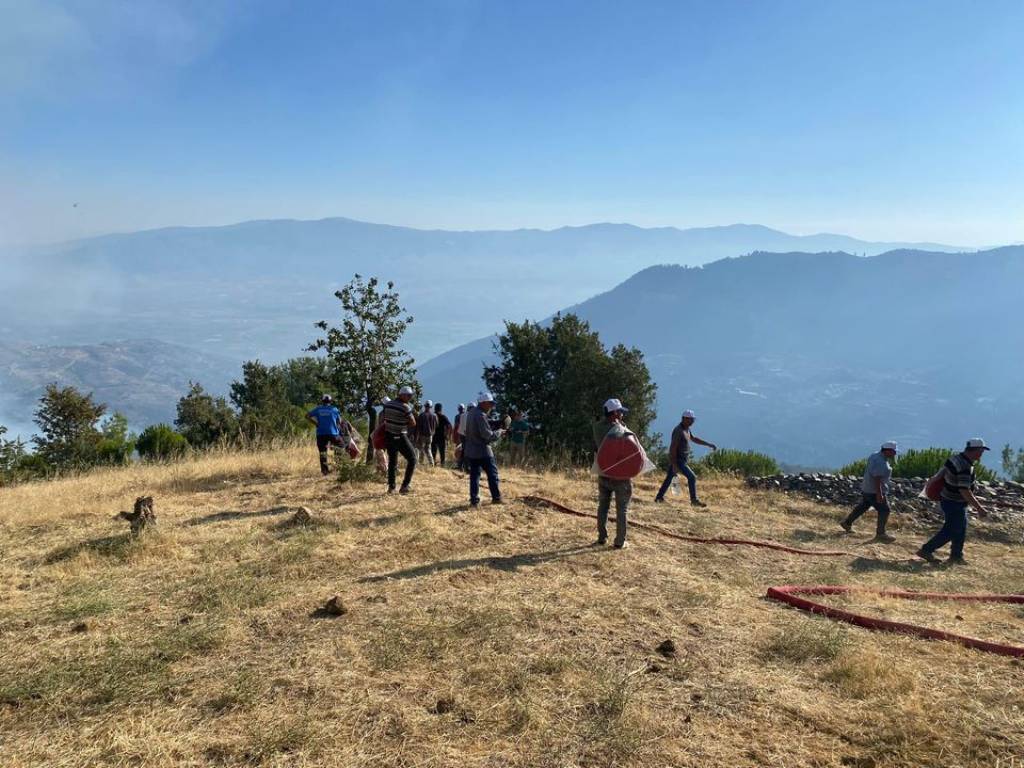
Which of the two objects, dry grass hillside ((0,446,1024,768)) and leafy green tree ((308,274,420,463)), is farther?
leafy green tree ((308,274,420,463))

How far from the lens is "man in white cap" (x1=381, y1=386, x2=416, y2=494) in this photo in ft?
35.1

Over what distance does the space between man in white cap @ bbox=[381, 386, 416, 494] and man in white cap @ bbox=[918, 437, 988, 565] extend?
27.3ft

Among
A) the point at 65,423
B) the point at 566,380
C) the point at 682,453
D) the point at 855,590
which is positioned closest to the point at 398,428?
the point at 682,453

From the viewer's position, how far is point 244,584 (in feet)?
22.3

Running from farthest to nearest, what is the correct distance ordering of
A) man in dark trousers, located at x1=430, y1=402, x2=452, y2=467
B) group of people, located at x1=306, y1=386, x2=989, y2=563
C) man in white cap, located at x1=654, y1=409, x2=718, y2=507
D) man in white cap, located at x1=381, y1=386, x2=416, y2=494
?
man in dark trousers, located at x1=430, y1=402, x2=452, y2=467 < man in white cap, located at x1=654, y1=409, x2=718, y2=507 < man in white cap, located at x1=381, y1=386, x2=416, y2=494 < group of people, located at x1=306, y1=386, x2=989, y2=563

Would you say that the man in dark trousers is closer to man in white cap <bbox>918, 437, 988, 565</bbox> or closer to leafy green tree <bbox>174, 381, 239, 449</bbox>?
man in white cap <bbox>918, 437, 988, 565</bbox>

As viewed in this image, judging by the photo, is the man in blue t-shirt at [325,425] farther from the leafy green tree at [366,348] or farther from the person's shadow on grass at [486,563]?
the person's shadow on grass at [486,563]

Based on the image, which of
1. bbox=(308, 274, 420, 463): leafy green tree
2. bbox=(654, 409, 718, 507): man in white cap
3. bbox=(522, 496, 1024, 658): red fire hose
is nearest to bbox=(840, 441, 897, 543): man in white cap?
bbox=(522, 496, 1024, 658): red fire hose

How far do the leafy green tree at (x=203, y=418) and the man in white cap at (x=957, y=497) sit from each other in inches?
1329

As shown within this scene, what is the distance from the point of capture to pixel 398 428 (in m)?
10.9

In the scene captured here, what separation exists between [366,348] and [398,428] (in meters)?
3.66

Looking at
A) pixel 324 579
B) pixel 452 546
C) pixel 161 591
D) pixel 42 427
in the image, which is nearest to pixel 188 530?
pixel 161 591

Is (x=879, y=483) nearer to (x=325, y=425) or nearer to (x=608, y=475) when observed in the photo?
(x=608, y=475)

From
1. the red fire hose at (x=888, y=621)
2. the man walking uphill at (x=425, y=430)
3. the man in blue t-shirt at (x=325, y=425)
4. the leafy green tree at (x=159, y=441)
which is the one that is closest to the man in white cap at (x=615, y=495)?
the red fire hose at (x=888, y=621)
